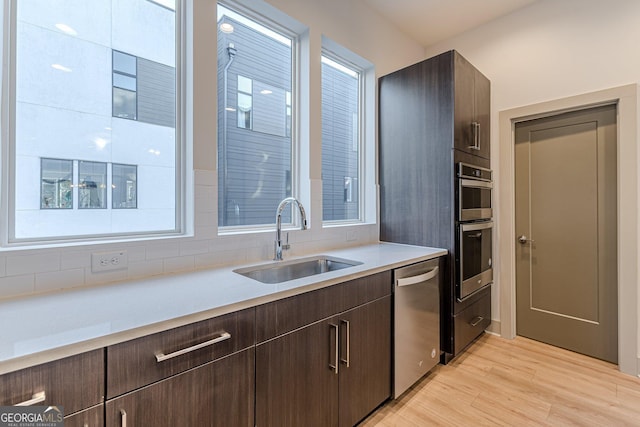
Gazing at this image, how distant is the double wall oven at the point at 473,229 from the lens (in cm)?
235

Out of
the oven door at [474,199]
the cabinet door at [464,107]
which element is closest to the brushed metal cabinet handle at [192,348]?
the oven door at [474,199]

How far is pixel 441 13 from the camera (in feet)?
9.18

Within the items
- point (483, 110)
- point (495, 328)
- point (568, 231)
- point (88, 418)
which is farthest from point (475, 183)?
point (88, 418)

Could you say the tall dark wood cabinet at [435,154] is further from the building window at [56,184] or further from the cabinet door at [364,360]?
the building window at [56,184]

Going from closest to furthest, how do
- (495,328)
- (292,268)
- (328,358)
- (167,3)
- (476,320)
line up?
(328,358)
(167,3)
(292,268)
(476,320)
(495,328)

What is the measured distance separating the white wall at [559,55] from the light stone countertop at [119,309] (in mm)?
2140

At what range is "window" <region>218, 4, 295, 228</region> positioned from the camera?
200cm

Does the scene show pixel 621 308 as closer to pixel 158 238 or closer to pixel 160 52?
pixel 158 238

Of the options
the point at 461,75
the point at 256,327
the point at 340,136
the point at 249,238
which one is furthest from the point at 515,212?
the point at 256,327

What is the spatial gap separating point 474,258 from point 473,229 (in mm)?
246

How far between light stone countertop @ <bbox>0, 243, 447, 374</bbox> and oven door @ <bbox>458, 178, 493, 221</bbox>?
1.17 metres

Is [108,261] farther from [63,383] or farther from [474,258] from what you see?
[474,258]

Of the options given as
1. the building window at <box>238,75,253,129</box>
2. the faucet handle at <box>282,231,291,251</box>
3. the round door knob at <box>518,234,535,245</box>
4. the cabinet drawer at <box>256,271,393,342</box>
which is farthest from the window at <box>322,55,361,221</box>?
the round door knob at <box>518,234,535,245</box>

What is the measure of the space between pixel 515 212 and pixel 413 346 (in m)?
1.73
